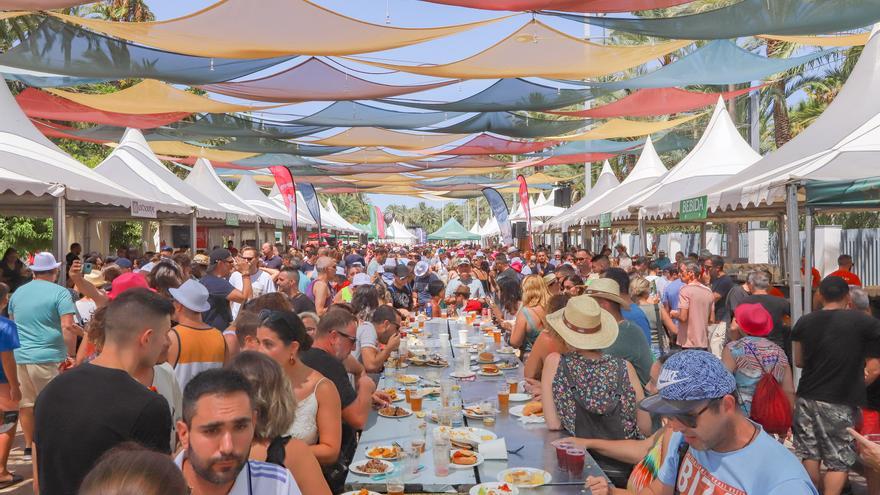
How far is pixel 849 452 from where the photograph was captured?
4.76m

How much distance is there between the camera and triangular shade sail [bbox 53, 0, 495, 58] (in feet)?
24.0

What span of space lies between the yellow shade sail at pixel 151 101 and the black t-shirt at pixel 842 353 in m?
9.38

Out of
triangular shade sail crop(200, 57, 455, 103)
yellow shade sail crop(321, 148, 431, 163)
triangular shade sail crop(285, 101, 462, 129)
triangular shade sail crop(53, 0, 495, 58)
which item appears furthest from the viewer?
yellow shade sail crop(321, 148, 431, 163)

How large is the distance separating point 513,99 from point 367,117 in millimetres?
3051

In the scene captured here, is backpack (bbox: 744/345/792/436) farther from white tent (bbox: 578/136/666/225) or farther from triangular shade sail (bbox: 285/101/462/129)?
white tent (bbox: 578/136/666/225)

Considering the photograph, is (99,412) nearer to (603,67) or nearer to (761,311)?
(761,311)

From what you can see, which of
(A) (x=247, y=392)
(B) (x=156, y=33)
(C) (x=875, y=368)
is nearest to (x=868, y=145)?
(C) (x=875, y=368)

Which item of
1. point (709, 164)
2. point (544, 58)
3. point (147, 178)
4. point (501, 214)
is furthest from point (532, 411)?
point (501, 214)

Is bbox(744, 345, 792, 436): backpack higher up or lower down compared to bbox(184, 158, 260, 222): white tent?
lower down

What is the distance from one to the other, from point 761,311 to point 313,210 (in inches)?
631

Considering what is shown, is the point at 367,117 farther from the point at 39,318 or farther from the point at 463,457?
the point at 463,457

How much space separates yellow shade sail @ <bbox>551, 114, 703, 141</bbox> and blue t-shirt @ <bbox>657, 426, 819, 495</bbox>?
12.5 meters

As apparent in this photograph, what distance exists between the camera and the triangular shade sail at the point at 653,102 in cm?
1214

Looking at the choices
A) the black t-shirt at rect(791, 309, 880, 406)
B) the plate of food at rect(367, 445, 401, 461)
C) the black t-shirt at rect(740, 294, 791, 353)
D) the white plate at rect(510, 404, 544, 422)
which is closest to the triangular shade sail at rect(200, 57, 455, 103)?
the black t-shirt at rect(740, 294, 791, 353)
